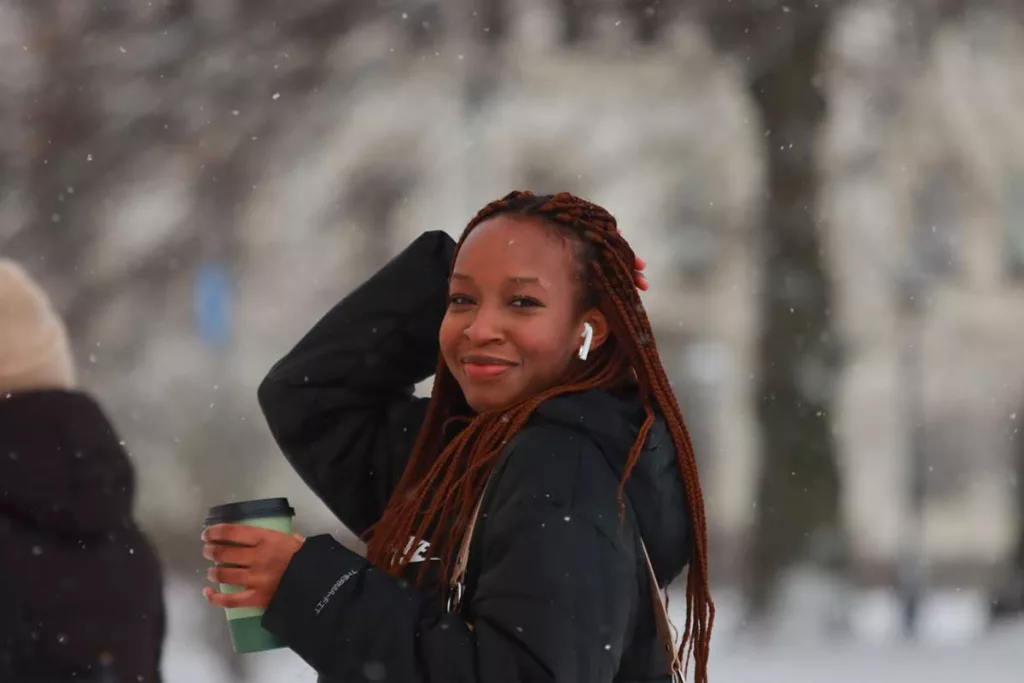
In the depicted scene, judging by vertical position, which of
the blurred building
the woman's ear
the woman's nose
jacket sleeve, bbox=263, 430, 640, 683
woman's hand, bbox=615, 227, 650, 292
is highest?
the blurred building

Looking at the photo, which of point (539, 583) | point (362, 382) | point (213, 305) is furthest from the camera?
point (213, 305)

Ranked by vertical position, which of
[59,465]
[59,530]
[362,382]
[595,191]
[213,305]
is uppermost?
[595,191]

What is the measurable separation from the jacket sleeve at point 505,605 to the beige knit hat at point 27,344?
1000mm

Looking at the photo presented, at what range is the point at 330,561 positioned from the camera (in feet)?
4.35

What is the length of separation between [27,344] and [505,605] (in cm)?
124

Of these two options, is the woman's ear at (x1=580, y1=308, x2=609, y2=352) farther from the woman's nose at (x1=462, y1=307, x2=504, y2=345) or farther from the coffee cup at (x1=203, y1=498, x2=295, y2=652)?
the coffee cup at (x1=203, y1=498, x2=295, y2=652)

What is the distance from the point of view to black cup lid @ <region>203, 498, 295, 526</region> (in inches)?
54.1

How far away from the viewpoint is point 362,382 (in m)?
1.71

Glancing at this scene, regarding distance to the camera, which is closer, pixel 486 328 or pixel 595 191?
pixel 486 328

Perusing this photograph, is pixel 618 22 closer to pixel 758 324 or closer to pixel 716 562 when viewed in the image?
pixel 758 324

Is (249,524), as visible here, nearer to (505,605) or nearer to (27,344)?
(505,605)

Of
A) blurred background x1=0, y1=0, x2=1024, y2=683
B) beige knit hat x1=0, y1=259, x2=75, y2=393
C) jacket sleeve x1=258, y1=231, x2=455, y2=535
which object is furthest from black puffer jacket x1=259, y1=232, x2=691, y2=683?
blurred background x1=0, y1=0, x2=1024, y2=683

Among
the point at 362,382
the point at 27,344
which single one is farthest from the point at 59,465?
the point at 362,382

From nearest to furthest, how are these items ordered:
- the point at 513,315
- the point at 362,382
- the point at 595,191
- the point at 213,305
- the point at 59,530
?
the point at 513,315, the point at 362,382, the point at 59,530, the point at 595,191, the point at 213,305
